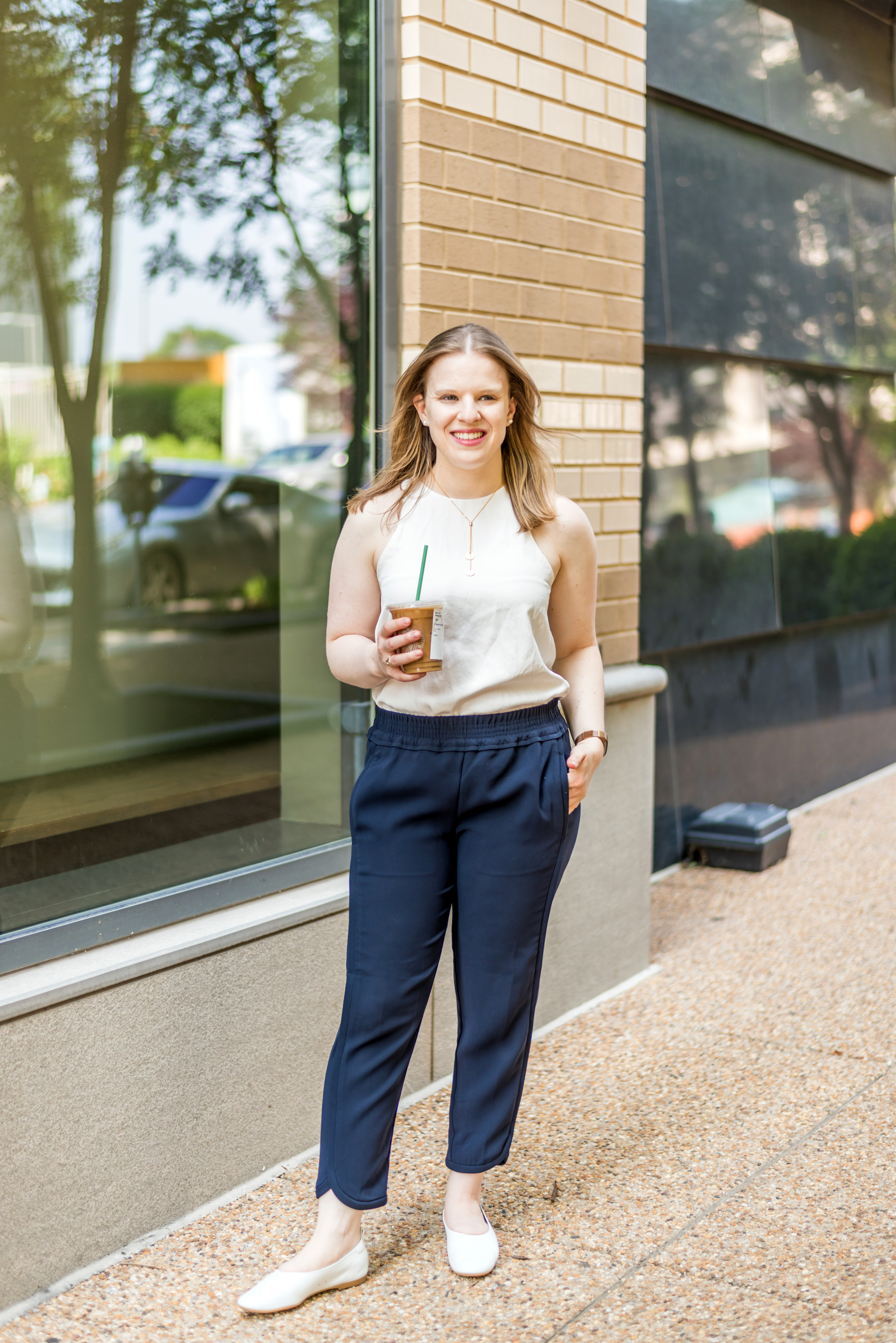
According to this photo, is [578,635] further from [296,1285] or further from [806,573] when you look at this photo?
[806,573]

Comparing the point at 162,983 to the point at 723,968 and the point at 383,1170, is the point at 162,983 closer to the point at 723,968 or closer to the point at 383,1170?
the point at 383,1170

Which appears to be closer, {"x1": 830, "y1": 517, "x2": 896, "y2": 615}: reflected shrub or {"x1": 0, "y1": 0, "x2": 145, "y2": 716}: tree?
{"x1": 0, "y1": 0, "x2": 145, "y2": 716}: tree

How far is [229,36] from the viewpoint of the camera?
517 centimetres

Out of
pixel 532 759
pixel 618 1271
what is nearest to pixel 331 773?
pixel 532 759

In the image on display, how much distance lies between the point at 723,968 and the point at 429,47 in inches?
133

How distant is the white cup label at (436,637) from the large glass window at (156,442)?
122 cm

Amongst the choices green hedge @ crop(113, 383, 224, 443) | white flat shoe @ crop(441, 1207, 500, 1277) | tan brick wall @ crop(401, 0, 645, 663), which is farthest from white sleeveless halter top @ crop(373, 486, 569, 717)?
green hedge @ crop(113, 383, 224, 443)

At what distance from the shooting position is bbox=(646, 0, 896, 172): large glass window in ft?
20.6

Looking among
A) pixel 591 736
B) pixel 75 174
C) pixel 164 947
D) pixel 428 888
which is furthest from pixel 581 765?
pixel 75 174

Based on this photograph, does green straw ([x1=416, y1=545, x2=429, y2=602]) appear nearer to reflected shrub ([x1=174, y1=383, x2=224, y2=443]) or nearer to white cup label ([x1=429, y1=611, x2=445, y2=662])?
white cup label ([x1=429, y1=611, x2=445, y2=662])

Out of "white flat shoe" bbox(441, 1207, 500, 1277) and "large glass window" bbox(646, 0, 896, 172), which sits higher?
"large glass window" bbox(646, 0, 896, 172)

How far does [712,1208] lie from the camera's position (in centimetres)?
333

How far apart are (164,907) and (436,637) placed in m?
1.19

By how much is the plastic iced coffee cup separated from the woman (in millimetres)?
184
